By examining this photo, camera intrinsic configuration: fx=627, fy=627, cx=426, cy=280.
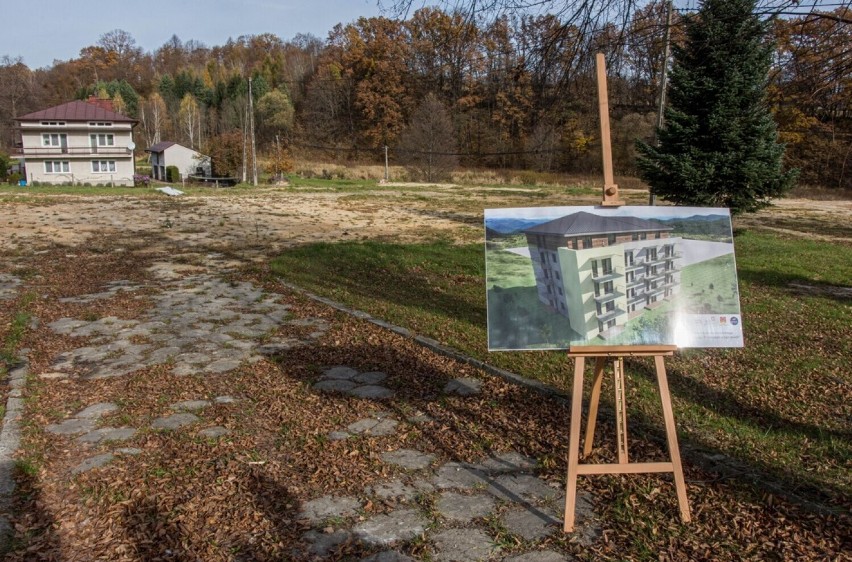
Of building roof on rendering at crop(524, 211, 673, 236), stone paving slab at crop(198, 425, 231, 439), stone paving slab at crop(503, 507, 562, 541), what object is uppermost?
building roof on rendering at crop(524, 211, 673, 236)

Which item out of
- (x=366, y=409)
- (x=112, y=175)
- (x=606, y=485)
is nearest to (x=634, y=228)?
(x=606, y=485)

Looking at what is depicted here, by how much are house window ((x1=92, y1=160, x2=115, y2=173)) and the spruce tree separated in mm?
46104

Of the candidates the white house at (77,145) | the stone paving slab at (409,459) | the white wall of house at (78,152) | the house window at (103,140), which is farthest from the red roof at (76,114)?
the stone paving slab at (409,459)

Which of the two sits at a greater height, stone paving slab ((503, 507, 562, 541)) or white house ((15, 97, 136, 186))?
white house ((15, 97, 136, 186))

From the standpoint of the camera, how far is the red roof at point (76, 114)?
46938 mm

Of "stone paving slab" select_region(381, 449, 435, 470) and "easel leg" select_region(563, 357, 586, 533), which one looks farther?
"stone paving slab" select_region(381, 449, 435, 470)

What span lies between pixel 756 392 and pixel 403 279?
5.64 meters

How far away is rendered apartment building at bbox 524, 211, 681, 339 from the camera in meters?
3.20

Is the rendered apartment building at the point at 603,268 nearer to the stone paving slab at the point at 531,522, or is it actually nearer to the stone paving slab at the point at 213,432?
the stone paving slab at the point at 531,522

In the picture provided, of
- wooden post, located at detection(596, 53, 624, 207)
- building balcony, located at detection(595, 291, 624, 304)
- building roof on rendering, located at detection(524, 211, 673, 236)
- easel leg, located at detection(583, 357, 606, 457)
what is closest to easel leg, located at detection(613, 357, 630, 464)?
easel leg, located at detection(583, 357, 606, 457)

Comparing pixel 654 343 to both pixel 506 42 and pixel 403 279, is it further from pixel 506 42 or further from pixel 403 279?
pixel 403 279

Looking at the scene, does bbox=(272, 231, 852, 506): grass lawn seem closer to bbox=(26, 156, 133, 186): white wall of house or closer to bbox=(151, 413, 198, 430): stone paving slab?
bbox=(151, 413, 198, 430): stone paving slab

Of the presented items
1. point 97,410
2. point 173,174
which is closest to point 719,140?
point 97,410

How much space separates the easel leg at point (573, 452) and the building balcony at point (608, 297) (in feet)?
1.04
